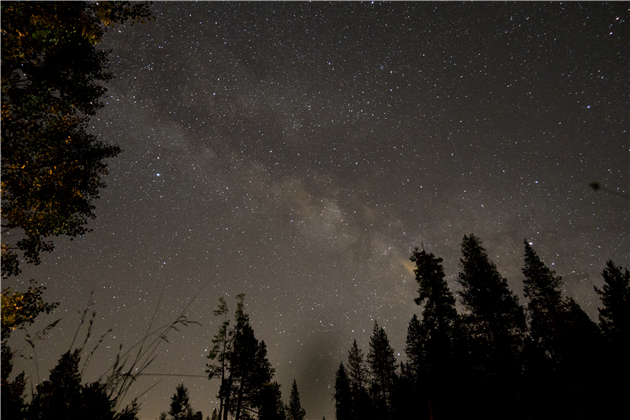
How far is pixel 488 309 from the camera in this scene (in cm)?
1867

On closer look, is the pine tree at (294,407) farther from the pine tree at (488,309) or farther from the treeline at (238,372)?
the pine tree at (488,309)

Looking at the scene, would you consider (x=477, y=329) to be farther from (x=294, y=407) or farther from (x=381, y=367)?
(x=294, y=407)

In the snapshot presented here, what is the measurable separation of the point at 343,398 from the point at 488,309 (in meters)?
24.0

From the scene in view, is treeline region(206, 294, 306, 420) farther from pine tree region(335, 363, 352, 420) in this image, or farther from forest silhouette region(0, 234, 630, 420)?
pine tree region(335, 363, 352, 420)

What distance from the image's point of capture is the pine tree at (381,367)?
1088 inches

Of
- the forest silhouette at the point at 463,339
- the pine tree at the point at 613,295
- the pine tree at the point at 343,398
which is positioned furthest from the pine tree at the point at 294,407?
the pine tree at the point at 613,295

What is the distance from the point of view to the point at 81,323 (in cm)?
216

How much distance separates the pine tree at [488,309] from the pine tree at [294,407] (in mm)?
40092

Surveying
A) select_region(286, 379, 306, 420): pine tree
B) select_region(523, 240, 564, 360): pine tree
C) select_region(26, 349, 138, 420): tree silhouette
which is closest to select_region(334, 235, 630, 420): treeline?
select_region(523, 240, 564, 360): pine tree

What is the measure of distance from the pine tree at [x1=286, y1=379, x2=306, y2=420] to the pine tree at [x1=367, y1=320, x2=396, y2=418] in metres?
25.0

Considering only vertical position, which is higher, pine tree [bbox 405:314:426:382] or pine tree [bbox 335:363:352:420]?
pine tree [bbox 405:314:426:382]

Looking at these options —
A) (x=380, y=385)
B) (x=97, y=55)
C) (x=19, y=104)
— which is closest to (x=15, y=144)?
(x=19, y=104)

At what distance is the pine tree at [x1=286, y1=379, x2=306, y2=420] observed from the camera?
45475 millimetres

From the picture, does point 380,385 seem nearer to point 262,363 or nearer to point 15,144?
point 262,363
